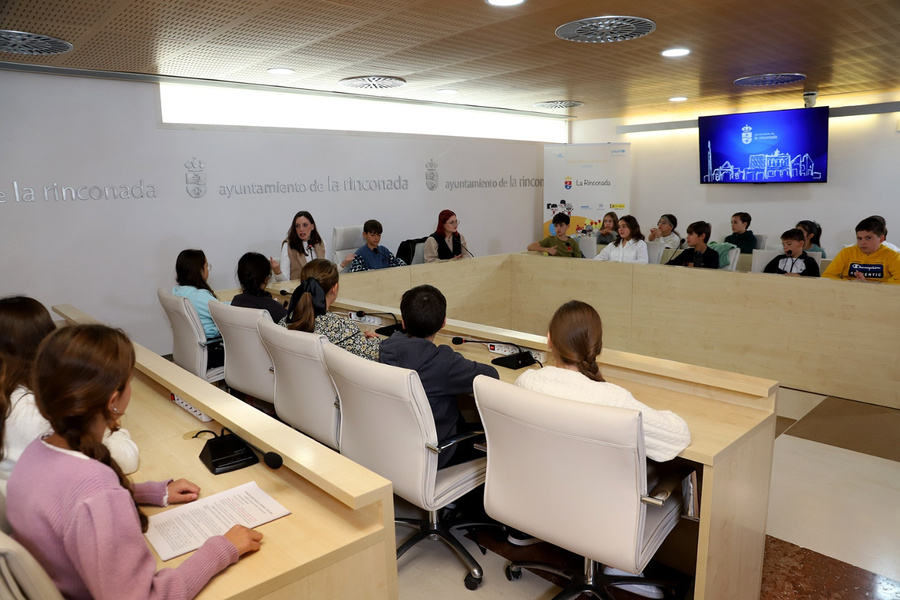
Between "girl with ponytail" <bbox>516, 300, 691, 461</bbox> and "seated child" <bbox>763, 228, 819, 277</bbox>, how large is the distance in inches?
149

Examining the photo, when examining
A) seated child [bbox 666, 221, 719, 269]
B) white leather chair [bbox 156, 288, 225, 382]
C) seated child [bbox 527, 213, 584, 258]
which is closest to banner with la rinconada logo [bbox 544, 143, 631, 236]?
seated child [bbox 527, 213, 584, 258]

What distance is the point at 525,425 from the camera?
1.88 meters

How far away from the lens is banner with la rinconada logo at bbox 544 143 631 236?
31.7 feet

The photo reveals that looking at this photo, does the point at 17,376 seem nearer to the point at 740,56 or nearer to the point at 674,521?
the point at 674,521

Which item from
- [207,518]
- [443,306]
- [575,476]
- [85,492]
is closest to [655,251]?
[443,306]

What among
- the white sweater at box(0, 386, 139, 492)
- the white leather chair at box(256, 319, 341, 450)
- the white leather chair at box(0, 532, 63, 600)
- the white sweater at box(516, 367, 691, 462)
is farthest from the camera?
the white leather chair at box(256, 319, 341, 450)

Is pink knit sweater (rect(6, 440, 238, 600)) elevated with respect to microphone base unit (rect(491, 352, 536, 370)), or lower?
elevated

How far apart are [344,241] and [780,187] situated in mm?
6167

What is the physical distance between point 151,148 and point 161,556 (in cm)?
549

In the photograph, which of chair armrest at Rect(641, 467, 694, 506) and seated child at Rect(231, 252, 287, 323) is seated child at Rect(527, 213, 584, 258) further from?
chair armrest at Rect(641, 467, 694, 506)

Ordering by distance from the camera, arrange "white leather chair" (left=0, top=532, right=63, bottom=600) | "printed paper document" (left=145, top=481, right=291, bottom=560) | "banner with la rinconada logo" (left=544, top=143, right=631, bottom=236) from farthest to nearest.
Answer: "banner with la rinconada logo" (left=544, top=143, right=631, bottom=236)
"printed paper document" (left=145, top=481, right=291, bottom=560)
"white leather chair" (left=0, top=532, right=63, bottom=600)

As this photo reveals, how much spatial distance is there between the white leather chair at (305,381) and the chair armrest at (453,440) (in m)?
0.57

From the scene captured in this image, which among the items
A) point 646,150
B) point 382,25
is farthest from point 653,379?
point 646,150

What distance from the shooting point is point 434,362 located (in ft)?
7.80
